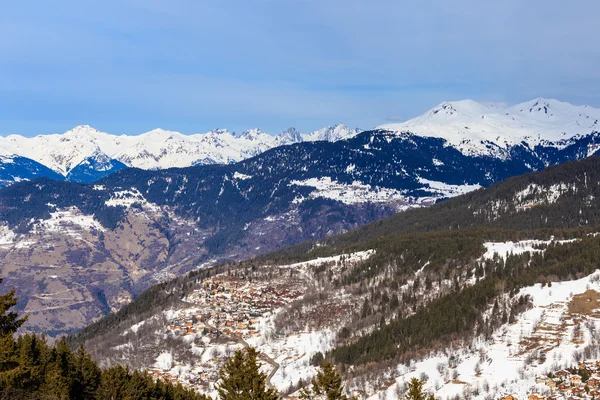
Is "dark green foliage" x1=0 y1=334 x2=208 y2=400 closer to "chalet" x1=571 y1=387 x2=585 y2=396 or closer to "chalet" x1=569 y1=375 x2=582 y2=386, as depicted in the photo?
"chalet" x1=571 y1=387 x2=585 y2=396

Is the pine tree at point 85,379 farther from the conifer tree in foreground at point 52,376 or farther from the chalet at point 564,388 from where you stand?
the chalet at point 564,388

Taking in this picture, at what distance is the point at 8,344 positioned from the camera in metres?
59.3

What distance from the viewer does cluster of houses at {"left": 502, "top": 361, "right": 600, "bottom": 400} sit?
14038 centimetres

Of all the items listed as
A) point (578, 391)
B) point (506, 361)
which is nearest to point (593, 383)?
point (578, 391)

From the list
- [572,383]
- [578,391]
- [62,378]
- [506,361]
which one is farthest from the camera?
[506,361]

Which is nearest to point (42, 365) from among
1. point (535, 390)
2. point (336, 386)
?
point (336, 386)

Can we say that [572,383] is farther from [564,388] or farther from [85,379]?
[85,379]

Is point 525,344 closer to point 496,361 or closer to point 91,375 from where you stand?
point 496,361

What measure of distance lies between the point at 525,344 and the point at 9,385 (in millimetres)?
157013

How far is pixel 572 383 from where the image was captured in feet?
482

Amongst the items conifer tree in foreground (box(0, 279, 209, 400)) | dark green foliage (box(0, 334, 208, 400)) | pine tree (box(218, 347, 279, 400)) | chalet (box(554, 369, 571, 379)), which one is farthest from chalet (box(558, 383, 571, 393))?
pine tree (box(218, 347, 279, 400))

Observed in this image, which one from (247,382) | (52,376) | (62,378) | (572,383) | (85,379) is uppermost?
(52,376)

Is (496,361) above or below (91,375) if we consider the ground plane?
below

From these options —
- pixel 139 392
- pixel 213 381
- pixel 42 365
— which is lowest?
pixel 213 381
